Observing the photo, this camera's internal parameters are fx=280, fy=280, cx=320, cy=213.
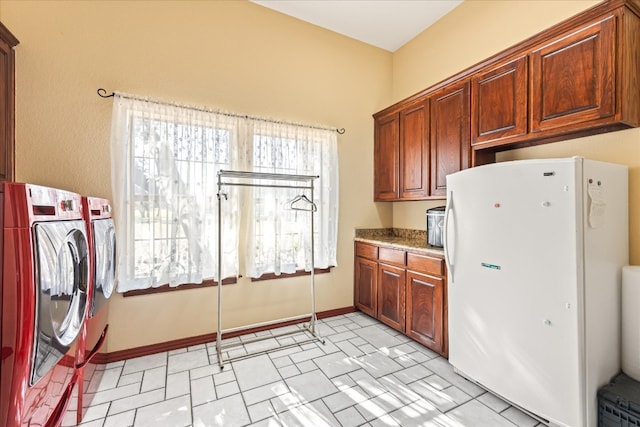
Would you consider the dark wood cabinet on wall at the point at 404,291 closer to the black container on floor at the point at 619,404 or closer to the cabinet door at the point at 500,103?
the black container on floor at the point at 619,404

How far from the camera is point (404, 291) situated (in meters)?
2.76

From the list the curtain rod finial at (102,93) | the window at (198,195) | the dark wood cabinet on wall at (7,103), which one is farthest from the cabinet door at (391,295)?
the dark wood cabinet on wall at (7,103)

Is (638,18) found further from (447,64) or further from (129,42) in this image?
(129,42)

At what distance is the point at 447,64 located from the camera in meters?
3.03

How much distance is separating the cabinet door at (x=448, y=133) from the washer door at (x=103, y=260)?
2.74 meters

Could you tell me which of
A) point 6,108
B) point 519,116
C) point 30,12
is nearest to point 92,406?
point 6,108

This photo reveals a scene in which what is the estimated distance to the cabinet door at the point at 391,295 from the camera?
2791 millimetres

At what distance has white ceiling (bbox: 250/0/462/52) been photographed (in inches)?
113

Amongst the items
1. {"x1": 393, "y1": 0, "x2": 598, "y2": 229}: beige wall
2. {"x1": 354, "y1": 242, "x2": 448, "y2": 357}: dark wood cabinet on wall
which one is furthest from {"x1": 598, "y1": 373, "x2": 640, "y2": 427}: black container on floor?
{"x1": 393, "y1": 0, "x2": 598, "y2": 229}: beige wall

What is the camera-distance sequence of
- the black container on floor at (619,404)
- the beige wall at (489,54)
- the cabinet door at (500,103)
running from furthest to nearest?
1. the cabinet door at (500,103)
2. the beige wall at (489,54)
3. the black container on floor at (619,404)

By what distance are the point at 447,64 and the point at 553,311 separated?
262 cm

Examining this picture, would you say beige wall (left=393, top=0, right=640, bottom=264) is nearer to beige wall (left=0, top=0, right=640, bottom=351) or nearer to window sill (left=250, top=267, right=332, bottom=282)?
beige wall (left=0, top=0, right=640, bottom=351)

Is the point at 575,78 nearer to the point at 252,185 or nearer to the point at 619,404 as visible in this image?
the point at 619,404

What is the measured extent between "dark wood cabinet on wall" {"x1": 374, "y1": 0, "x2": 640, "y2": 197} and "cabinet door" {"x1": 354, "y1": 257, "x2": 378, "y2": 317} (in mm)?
1033
